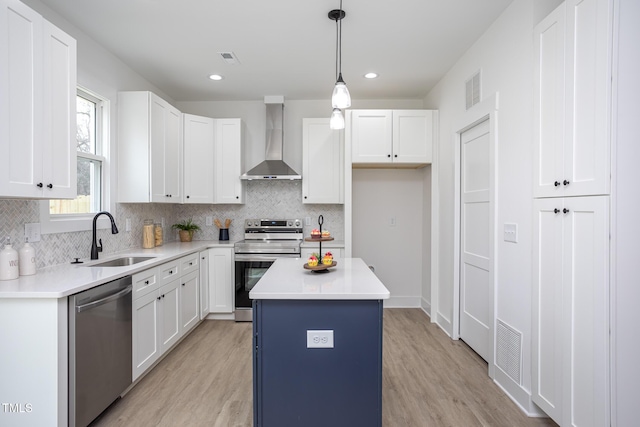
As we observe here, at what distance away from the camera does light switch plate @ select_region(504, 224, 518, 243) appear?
2.28m

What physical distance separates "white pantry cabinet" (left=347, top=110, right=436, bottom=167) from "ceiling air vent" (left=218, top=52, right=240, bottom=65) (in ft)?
4.49

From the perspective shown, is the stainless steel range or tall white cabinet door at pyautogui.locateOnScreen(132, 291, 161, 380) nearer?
tall white cabinet door at pyautogui.locateOnScreen(132, 291, 161, 380)

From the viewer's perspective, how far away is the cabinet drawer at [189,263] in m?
3.23

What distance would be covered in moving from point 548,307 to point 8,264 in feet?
10.3

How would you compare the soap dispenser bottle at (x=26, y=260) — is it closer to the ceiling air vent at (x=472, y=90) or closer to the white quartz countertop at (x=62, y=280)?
the white quartz countertop at (x=62, y=280)

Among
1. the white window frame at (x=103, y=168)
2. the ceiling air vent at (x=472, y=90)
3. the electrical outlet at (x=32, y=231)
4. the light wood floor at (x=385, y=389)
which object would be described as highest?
the ceiling air vent at (x=472, y=90)

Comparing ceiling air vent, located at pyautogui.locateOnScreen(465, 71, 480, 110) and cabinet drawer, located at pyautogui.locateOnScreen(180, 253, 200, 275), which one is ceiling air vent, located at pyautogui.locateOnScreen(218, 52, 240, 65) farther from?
ceiling air vent, located at pyautogui.locateOnScreen(465, 71, 480, 110)

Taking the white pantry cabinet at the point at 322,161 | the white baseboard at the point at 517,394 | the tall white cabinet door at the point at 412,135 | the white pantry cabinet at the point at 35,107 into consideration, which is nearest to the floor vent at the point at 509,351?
the white baseboard at the point at 517,394

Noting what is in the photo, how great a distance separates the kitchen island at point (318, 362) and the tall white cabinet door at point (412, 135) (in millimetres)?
2480

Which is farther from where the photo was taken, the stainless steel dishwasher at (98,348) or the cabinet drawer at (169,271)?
the cabinet drawer at (169,271)

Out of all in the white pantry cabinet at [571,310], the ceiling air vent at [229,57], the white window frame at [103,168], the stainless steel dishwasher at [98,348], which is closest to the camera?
the white pantry cabinet at [571,310]

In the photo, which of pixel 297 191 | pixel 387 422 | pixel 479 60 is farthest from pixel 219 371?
pixel 479 60

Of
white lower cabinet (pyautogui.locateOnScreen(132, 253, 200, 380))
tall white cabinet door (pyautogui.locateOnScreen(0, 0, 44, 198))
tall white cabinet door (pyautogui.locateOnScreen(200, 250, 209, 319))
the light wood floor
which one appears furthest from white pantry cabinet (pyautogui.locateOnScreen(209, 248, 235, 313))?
tall white cabinet door (pyautogui.locateOnScreen(0, 0, 44, 198))

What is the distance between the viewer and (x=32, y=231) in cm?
223
